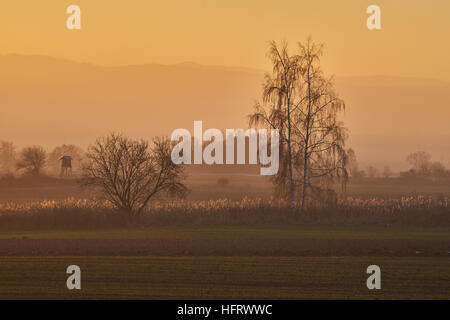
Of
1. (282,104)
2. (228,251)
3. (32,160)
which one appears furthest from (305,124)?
(32,160)

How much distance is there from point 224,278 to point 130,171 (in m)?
24.6

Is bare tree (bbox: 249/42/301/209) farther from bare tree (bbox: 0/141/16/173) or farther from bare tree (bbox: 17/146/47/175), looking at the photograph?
bare tree (bbox: 0/141/16/173)

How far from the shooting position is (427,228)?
123 feet

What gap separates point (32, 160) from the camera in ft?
306

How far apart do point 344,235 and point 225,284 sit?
15.1 metres

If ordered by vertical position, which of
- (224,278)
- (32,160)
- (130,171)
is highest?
(32,160)

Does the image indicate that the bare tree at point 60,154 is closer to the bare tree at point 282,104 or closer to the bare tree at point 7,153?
the bare tree at point 7,153

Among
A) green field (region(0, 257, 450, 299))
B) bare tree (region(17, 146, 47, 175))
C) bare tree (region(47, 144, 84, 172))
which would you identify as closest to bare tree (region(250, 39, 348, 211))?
green field (region(0, 257, 450, 299))

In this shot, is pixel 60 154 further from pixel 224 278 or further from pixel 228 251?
pixel 224 278

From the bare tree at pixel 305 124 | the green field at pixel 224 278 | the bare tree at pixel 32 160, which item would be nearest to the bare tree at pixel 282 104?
the bare tree at pixel 305 124

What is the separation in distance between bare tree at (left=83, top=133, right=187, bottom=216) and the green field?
18.6 meters

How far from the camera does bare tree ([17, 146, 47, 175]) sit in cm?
9218

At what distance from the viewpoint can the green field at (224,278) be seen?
18.4 m
